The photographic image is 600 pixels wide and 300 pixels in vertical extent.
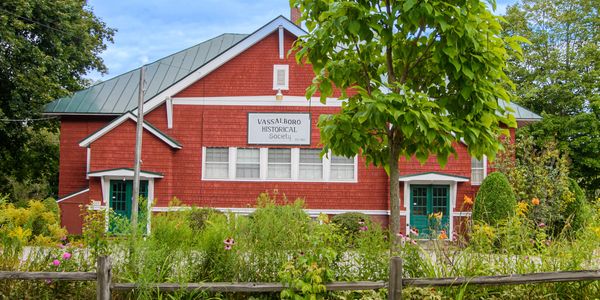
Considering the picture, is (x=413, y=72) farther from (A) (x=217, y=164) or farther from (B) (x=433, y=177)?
(A) (x=217, y=164)

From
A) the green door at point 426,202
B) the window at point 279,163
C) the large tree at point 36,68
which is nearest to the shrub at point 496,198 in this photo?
the green door at point 426,202

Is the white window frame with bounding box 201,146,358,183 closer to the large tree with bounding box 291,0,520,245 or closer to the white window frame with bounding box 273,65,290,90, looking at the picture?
the white window frame with bounding box 273,65,290,90

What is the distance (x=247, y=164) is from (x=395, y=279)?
11.0 metres

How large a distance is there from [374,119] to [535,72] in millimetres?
27572

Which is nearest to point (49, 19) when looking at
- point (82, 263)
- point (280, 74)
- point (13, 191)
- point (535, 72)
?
point (13, 191)

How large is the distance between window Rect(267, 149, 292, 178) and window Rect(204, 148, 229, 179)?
4.70 ft

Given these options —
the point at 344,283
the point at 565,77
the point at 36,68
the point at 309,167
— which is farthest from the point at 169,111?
the point at 565,77

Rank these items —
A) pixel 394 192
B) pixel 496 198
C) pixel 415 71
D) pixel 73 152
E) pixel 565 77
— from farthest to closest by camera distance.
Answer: pixel 565 77 → pixel 73 152 → pixel 496 198 → pixel 415 71 → pixel 394 192

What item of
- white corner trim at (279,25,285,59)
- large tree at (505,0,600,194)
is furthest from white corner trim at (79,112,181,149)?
large tree at (505,0,600,194)

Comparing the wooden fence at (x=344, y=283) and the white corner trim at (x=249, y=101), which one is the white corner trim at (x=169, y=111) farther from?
the wooden fence at (x=344, y=283)

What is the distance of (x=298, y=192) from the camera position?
15.5 metres

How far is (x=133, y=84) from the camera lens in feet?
61.4

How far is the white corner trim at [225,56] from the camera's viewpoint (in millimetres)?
15359

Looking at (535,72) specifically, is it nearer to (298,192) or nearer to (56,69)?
(298,192)
